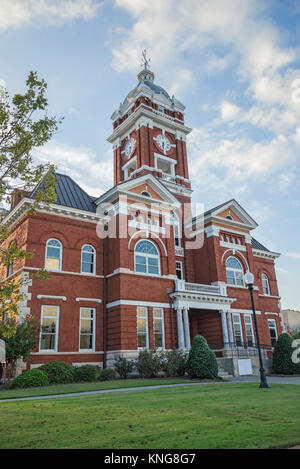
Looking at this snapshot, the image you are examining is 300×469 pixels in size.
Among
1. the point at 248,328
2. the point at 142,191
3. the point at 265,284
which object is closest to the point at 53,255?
the point at 142,191

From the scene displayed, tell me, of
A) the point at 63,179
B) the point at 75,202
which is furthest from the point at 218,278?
the point at 63,179

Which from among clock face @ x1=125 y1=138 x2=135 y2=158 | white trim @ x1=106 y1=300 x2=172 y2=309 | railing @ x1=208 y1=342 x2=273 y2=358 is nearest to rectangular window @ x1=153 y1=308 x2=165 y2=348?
white trim @ x1=106 y1=300 x2=172 y2=309

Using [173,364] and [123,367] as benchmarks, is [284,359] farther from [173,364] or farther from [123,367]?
[123,367]

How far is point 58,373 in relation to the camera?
19281mm

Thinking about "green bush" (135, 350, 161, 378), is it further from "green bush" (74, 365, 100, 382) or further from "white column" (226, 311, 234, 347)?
"white column" (226, 311, 234, 347)

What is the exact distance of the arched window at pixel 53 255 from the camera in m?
24.6

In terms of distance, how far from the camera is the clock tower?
36344 mm

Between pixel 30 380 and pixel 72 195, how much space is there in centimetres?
1504

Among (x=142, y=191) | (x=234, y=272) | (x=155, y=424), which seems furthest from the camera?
(x=234, y=272)

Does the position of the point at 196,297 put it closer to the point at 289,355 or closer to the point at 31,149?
the point at 289,355

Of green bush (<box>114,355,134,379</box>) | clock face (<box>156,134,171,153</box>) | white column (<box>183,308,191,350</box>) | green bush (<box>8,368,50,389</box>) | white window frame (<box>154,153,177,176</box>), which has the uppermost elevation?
clock face (<box>156,134,171,153</box>)

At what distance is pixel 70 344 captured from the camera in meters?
23.6

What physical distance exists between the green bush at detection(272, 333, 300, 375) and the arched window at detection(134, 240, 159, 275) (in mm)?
10262

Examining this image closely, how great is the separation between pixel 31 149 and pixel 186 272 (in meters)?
22.9
